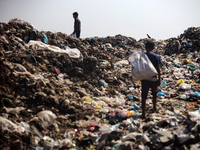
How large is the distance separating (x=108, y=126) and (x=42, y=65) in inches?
105

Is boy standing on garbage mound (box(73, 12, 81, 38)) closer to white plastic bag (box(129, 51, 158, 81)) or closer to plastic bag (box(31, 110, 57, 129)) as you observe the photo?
white plastic bag (box(129, 51, 158, 81))

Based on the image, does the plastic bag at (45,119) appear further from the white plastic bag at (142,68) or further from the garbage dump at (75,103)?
the white plastic bag at (142,68)

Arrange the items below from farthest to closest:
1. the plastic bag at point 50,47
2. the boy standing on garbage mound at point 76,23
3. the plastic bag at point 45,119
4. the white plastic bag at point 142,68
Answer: the boy standing on garbage mound at point 76,23, the plastic bag at point 50,47, the white plastic bag at point 142,68, the plastic bag at point 45,119

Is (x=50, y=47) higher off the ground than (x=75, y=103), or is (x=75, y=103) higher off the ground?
(x=50, y=47)

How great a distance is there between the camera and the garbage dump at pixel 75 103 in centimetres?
250

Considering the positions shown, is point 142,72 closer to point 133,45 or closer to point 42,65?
point 42,65

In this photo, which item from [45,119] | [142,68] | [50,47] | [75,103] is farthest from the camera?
[50,47]

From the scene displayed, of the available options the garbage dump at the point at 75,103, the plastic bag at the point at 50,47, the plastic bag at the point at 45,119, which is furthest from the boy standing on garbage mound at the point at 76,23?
the plastic bag at the point at 45,119

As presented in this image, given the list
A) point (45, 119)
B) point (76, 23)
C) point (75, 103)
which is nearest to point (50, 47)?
point (76, 23)

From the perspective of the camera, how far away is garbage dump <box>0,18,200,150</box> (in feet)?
8.21

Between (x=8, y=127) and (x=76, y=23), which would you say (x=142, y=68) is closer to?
(x=8, y=127)

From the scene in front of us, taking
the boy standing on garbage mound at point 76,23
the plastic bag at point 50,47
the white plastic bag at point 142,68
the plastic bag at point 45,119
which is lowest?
the plastic bag at point 45,119

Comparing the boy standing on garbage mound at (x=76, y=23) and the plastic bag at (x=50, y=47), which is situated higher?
the boy standing on garbage mound at (x=76, y=23)

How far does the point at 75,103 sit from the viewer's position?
3.68 m
